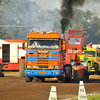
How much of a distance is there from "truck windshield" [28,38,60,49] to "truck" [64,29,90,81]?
81.2 inches

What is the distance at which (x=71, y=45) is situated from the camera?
27781 mm

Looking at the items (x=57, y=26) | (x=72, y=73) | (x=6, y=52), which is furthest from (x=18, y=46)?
(x=57, y=26)

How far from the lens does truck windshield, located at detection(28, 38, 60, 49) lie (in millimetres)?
17000

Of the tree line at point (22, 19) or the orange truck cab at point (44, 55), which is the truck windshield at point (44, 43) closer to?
the orange truck cab at point (44, 55)

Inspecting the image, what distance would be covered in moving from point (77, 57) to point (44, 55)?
29.4 feet

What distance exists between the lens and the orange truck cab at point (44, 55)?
16906 mm

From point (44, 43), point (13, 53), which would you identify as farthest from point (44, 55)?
point (13, 53)

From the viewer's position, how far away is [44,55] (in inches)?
669

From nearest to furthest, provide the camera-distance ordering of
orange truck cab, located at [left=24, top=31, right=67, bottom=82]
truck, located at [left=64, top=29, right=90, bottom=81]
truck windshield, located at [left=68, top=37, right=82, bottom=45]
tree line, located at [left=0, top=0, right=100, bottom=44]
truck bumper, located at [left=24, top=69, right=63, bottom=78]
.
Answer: truck bumper, located at [left=24, top=69, right=63, bottom=78], orange truck cab, located at [left=24, top=31, right=67, bottom=82], truck, located at [left=64, top=29, right=90, bottom=81], truck windshield, located at [left=68, top=37, right=82, bottom=45], tree line, located at [left=0, top=0, right=100, bottom=44]

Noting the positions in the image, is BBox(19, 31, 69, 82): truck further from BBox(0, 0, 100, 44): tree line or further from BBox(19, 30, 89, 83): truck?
BBox(0, 0, 100, 44): tree line

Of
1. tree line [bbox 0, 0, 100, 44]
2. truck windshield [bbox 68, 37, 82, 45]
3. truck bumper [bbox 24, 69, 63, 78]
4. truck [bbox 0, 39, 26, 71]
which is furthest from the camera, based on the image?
tree line [bbox 0, 0, 100, 44]

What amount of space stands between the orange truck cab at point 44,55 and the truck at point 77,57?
67.3 inches

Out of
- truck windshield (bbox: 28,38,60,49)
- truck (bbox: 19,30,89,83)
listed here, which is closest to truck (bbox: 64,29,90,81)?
truck (bbox: 19,30,89,83)

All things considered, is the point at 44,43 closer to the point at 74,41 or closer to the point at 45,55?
the point at 45,55
